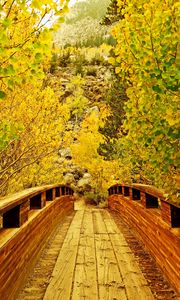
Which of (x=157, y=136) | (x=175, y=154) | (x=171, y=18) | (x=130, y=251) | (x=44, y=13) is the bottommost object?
(x=130, y=251)

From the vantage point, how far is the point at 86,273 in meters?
3.91

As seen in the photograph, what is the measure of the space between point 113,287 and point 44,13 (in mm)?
3243

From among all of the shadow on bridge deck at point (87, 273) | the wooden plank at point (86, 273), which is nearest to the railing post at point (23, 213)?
the shadow on bridge deck at point (87, 273)

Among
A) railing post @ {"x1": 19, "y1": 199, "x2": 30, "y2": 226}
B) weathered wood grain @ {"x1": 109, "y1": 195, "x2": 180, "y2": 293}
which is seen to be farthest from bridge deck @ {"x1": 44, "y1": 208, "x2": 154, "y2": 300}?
railing post @ {"x1": 19, "y1": 199, "x2": 30, "y2": 226}

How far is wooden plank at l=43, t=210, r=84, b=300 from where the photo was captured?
10.6 feet

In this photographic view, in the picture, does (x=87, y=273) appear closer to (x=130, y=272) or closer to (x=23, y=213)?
(x=130, y=272)

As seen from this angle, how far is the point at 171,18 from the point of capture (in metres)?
2.55

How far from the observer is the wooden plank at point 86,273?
324 centimetres

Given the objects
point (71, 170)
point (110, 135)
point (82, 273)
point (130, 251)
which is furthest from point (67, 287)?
point (71, 170)

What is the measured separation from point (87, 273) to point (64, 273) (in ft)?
1.03

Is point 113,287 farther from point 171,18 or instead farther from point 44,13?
point 44,13

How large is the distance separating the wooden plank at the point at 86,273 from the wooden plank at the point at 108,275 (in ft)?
0.26

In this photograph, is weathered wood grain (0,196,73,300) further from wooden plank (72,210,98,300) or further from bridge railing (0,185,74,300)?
wooden plank (72,210,98,300)

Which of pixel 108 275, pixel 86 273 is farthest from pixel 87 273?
pixel 108 275
